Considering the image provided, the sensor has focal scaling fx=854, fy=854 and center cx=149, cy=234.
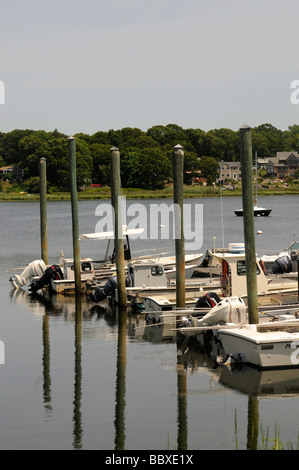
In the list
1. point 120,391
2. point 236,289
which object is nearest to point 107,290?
point 236,289

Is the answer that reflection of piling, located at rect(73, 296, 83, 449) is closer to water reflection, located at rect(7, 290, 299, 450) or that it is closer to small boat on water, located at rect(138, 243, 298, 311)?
water reflection, located at rect(7, 290, 299, 450)

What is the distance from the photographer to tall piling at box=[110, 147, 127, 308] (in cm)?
3416

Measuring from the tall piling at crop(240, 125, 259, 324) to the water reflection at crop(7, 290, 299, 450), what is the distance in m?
2.08

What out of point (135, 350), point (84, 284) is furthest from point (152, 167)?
point (135, 350)

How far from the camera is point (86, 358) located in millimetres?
26984

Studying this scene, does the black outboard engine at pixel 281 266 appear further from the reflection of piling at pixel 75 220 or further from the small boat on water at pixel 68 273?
the reflection of piling at pixel 75 220

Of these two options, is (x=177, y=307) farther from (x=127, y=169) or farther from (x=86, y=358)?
(x=127, y=169)

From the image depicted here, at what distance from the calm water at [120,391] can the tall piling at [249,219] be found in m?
2.29

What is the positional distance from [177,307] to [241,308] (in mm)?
3887

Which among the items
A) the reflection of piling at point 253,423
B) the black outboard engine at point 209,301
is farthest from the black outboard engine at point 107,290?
the reflection of piling at point 253,423

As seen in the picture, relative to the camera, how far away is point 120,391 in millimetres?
23000

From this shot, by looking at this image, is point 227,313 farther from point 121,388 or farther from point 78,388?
point 78,388

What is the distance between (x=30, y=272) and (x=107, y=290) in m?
8.00

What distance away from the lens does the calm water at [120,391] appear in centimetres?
1939
